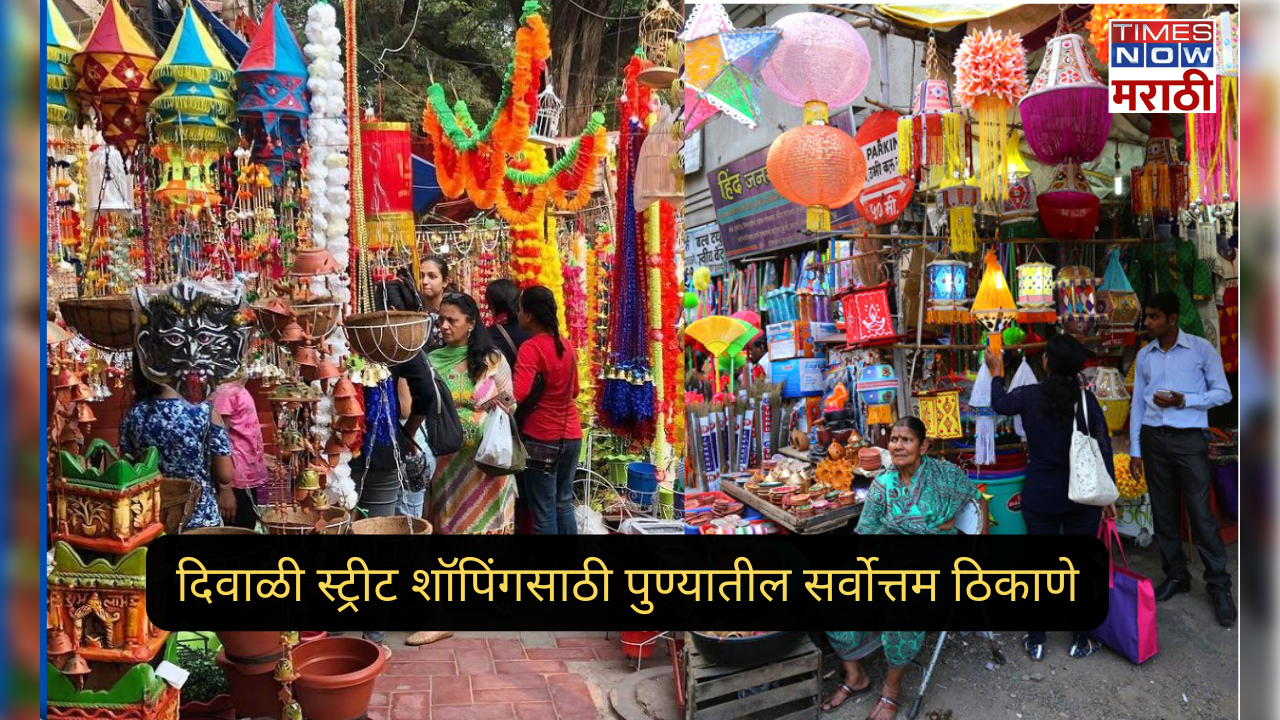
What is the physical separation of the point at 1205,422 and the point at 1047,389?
2.16ft

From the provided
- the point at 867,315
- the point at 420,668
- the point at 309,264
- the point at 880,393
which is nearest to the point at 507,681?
the point at 420,668

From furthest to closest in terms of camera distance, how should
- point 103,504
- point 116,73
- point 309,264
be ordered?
point 309,264 → point 116,73 → point 103,504

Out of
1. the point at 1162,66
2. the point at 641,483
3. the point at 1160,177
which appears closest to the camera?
the point at 1162,66

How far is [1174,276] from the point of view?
372cm

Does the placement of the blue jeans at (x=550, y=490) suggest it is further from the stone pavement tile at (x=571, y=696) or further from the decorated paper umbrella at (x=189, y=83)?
the decorated paper umbrella at (x=189, y=83)

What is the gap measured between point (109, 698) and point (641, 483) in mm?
2397

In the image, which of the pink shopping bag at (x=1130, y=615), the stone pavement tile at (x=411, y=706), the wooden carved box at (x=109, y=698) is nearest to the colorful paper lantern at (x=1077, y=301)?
the pink shopping bag at (x=1130, y=615)

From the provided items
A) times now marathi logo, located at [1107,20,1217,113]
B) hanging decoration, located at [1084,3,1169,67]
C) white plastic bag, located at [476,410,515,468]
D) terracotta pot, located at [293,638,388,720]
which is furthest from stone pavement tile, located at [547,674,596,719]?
hanging decoration, located at [1084,3,1169,67]

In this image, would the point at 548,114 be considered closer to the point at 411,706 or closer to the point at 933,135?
the point at 933,135

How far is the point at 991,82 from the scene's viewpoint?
3.25 m

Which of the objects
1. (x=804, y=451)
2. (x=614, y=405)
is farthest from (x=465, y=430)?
(x=804, y=451)

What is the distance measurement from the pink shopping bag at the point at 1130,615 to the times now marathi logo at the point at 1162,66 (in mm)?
1588

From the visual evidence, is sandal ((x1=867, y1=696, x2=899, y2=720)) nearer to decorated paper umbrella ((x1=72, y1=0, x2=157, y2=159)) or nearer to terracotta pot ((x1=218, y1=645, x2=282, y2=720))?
terracotta pot ((x1=218, y1=645, x2=282, y2=720))

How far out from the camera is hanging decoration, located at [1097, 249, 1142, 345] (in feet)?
11.8
